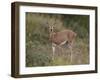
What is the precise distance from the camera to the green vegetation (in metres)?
2.04

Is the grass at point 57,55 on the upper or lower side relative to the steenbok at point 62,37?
lower

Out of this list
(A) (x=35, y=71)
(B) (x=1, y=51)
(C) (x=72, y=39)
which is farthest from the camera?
(C) (x=72, y=39)

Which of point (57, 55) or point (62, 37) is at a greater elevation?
point (62, 37)

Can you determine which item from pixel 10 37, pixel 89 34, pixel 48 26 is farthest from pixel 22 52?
pixel 89 34

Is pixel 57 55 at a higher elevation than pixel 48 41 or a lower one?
lower

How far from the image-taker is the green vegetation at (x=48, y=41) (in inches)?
80.3

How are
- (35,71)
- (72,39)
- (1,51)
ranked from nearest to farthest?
1. (1,51)
2. (35,71)
3. (72,39)

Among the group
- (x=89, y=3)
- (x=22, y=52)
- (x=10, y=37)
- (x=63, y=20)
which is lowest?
(x=22, y=52)

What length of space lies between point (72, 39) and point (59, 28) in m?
0.16

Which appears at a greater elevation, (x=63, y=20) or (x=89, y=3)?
(x=89, y=3)

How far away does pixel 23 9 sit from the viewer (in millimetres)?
1993

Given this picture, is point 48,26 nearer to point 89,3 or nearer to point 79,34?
point 79,34

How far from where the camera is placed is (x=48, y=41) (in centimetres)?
211

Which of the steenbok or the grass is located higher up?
the steenbok
